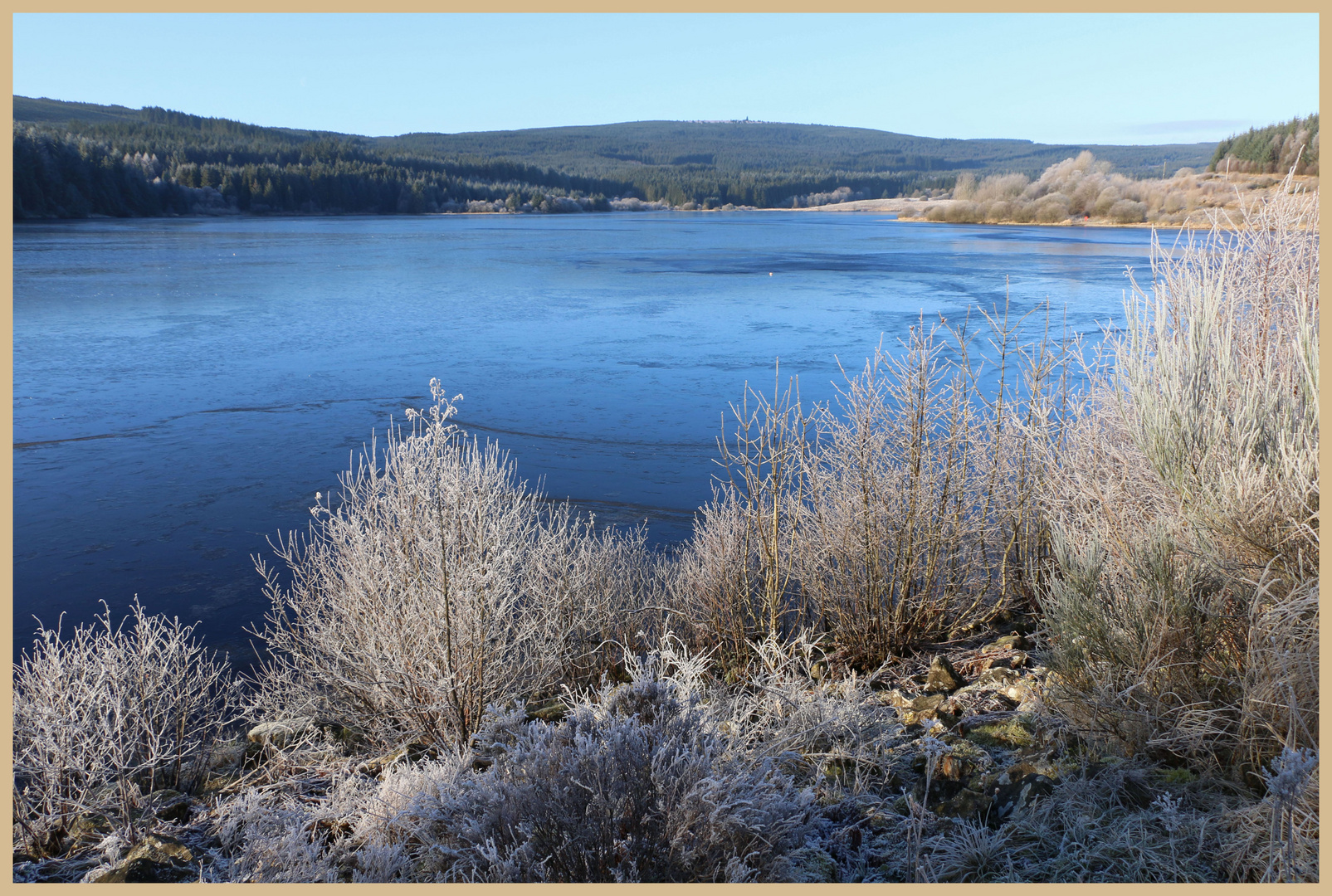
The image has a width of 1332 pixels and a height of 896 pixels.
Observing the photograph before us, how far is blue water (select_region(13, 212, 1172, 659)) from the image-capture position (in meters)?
8.74

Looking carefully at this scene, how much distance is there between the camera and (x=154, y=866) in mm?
3711

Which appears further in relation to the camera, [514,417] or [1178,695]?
[514,417]

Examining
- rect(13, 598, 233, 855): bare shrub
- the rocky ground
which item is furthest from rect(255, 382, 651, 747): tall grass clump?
rect(13, 598, 233, 855): bare shrub

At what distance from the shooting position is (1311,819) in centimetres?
279

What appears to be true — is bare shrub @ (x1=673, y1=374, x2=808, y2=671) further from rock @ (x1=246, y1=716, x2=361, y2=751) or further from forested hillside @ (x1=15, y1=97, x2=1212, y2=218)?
forested hillside @ (x1=15, y1=97, x2=1212, y2=218)

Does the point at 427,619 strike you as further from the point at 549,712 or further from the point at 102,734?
the point at 102,734

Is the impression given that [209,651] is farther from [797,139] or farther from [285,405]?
[797,139]

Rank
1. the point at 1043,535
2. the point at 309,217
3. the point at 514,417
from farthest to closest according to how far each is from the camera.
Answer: the point at 309,217, the point at 514,417, the point at 1043,535

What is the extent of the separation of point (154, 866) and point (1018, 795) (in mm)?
3721

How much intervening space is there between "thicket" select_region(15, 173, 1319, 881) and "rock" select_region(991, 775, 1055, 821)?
0.20 feet

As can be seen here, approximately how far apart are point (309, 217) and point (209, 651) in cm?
7057

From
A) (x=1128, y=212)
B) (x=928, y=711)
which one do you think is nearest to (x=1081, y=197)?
(x=1128, y=212)

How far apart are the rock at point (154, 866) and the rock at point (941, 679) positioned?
4077mm

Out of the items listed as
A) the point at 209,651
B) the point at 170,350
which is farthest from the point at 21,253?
the point at 209,651
